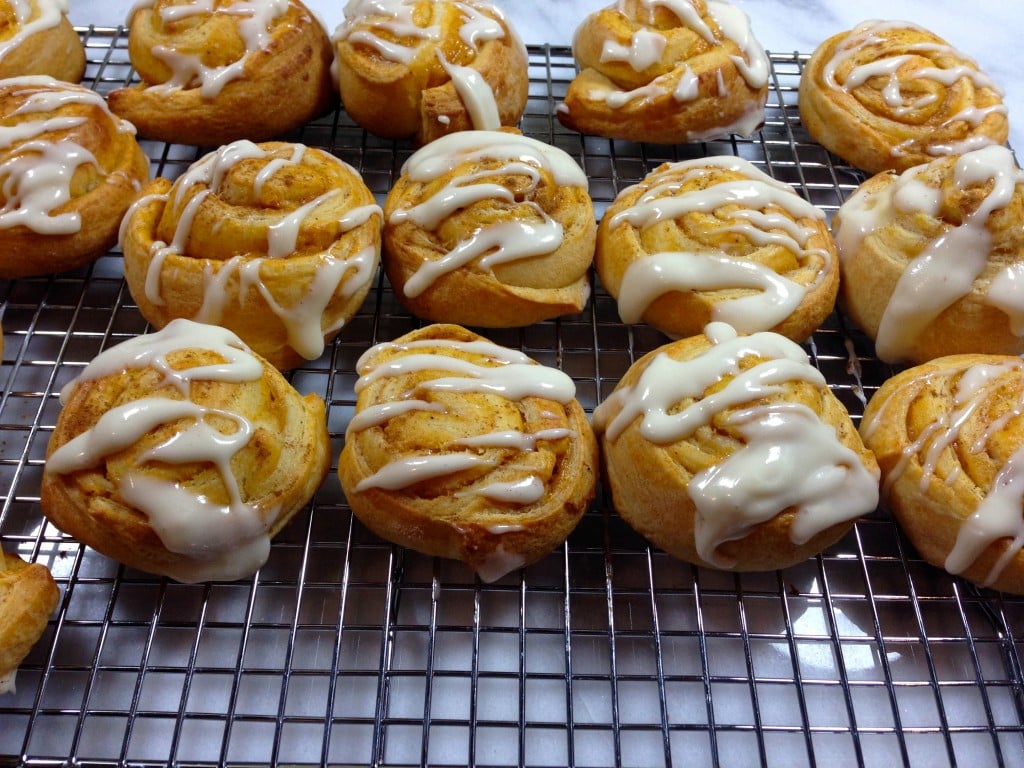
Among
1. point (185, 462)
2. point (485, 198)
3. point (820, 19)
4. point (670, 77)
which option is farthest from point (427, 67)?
point (820, 19)

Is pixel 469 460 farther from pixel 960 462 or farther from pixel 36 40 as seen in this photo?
pixel 36 40

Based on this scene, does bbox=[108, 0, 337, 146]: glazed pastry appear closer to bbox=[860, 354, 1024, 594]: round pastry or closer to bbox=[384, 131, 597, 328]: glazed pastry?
bbox=[384, 131, 597, 328]: glazed pastry

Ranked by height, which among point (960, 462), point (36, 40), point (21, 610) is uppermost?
point (36, 40)

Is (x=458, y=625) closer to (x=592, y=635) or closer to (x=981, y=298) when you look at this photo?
(x=592, y=635)

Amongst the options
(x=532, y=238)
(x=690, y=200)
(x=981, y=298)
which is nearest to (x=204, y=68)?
(x=532, y=238)

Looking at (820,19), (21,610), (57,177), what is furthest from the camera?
(820,19)

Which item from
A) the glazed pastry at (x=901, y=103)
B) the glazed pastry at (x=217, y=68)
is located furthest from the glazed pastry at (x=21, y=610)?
the glazed pastry at (x=901, y=103)

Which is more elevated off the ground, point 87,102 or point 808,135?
point 87,102
